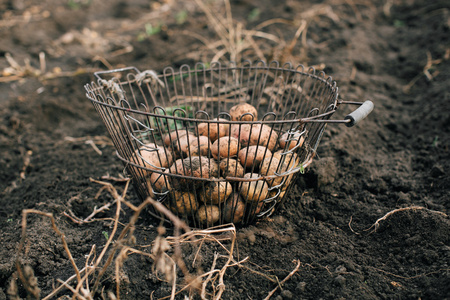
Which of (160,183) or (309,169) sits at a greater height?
(160,183)

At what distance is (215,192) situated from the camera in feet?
5.84

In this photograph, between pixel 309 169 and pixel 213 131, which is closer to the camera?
Answer: pixel 213 131

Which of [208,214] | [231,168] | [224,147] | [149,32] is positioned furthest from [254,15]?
[208,214]

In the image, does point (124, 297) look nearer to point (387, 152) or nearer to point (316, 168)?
point (316, 168)

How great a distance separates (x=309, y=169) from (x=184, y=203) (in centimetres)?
100

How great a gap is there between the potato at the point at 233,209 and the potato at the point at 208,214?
45 mm

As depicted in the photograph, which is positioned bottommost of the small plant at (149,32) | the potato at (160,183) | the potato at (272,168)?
the small plant at (149,32)

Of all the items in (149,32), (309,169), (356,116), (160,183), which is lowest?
(149,32)

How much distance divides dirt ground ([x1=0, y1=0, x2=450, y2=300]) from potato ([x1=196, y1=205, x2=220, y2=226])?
165mm

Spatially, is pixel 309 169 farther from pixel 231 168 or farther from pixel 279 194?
pixel 231 168

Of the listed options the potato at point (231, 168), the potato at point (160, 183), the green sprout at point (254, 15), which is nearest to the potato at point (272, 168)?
the potato at point (231, 168)

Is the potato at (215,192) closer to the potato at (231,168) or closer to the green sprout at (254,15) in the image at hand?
the potato at (231,168)

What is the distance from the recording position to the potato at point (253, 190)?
178 centimetres

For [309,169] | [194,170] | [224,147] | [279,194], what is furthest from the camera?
[309,169]
